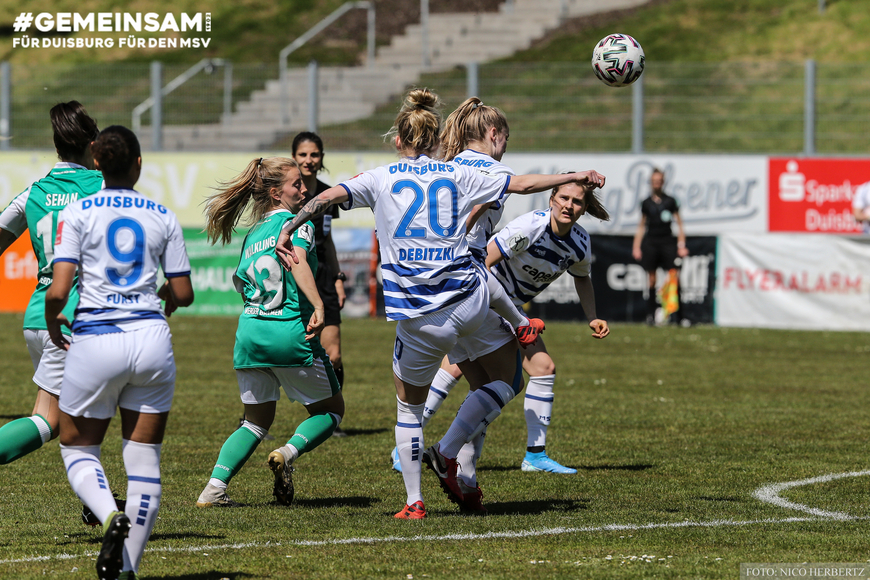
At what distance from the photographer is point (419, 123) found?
5895 millimetres

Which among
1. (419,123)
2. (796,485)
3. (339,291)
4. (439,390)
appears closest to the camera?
(419,123)

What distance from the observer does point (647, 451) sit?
8.43 metres

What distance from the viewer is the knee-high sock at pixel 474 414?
629cm

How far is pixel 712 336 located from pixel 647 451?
388 inches

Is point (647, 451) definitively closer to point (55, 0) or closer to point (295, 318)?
point (295, 318)

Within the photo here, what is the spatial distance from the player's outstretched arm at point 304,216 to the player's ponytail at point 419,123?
46cm

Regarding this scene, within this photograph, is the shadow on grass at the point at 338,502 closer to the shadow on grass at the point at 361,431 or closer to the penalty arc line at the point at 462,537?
the penalty arc line at the point at 462,537

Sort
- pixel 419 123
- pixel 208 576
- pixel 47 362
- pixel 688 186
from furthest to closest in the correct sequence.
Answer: pixel 688 186
pixel 419 123
pixel 47 362
pixel 208 576

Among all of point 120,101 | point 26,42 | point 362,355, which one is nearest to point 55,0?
point 26,42

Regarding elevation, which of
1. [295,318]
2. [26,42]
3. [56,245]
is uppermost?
[26,42]

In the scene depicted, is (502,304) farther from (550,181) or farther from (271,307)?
(271,307)

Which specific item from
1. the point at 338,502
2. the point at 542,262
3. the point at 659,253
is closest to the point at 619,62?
the point at 542,262

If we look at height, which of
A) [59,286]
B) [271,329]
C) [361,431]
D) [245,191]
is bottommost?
[361,431]

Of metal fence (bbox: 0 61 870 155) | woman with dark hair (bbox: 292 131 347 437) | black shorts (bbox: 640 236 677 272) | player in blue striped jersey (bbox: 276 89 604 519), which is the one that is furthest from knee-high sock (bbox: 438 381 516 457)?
metal fence (bbox: 0 61 870 155)
